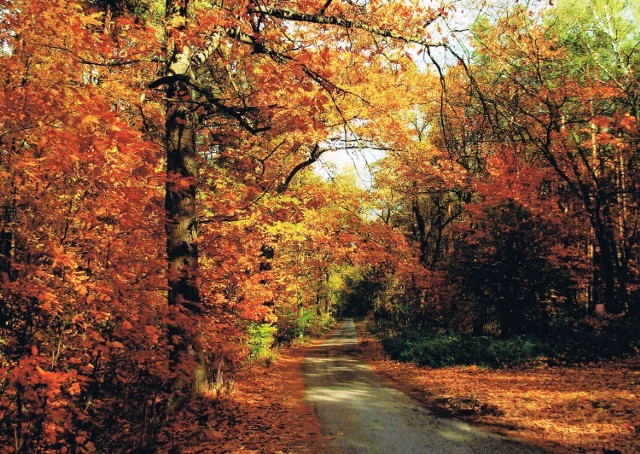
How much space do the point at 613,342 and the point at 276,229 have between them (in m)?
11.1

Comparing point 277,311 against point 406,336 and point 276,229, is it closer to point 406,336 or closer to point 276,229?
point 406,336

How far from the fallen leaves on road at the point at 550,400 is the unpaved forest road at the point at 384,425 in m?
0.57

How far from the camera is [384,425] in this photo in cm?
679

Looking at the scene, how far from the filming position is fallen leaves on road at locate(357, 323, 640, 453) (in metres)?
5.98

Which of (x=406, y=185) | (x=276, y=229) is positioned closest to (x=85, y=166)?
(x=276, y=229)

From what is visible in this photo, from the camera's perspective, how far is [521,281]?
1444 centimetres

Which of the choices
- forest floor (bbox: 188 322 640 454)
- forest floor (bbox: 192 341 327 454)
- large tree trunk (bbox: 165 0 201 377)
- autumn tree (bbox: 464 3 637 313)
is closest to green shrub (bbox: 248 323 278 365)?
forest floor (bbox: 188 322 640 454)

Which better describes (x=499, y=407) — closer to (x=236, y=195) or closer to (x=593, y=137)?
(x=236, y=195)

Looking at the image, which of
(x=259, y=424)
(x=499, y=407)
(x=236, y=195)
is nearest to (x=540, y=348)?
(x=499, y=407)

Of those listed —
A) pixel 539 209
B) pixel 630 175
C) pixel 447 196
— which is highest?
pixel 447 196

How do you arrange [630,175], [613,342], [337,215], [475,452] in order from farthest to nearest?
1. [337,215]
2. [630,175]
3. [613,342]
4. [475,452]

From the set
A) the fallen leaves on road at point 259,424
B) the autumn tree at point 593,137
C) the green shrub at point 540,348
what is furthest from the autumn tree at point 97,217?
the green shrub at point 540,348

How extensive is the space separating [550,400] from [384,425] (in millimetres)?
3854

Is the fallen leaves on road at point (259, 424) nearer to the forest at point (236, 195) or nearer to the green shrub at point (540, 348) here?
the forest at point (236, 195)
